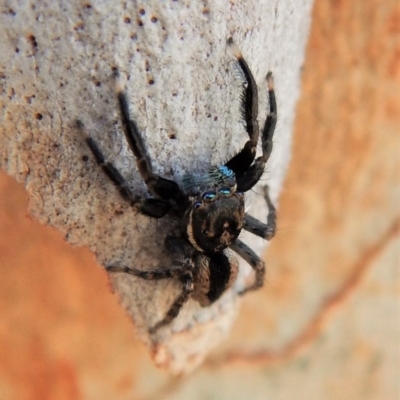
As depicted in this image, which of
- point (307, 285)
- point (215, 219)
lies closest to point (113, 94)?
point (215, 219)

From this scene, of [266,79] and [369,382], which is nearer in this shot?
[266,79]

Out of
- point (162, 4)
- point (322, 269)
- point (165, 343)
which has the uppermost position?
point (322, 269)

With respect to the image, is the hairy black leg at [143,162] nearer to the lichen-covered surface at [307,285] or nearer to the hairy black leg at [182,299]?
the hairy black leg at [182,299]

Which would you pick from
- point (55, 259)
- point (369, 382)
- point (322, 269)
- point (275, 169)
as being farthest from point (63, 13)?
point (369, 382)

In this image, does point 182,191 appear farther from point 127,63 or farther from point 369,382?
point 369,382

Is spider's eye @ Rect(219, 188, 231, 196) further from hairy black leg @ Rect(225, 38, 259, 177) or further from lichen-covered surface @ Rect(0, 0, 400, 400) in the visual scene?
lichen-covered surface @ Rect(0, 0, 400, 400)

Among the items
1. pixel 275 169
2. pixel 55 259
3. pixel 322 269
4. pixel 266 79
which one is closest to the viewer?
pixel 266 79
